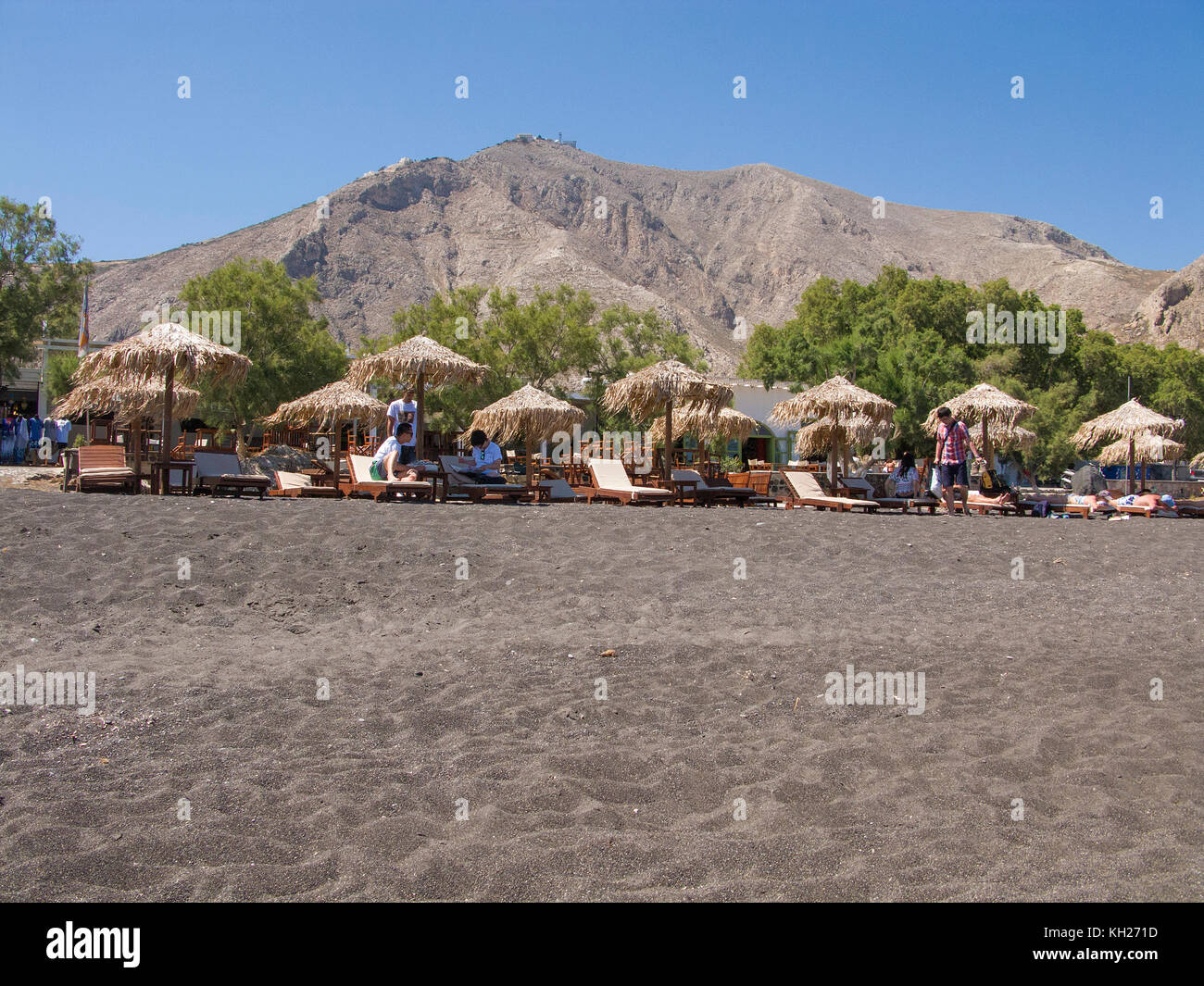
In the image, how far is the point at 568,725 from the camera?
429 centimetres

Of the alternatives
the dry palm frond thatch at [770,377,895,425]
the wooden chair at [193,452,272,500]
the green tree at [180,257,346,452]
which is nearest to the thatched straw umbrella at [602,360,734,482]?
the dry palm frond thatch at [770,377,895,425]

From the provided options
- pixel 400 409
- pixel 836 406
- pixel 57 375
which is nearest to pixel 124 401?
pixel 400 409

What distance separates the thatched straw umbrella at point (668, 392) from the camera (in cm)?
1504

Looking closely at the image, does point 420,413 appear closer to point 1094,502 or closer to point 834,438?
point 834,438

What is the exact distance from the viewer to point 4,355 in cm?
3169

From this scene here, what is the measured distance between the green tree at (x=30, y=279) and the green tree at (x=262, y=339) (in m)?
9.12

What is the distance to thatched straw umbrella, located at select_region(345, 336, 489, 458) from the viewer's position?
48.2 ft

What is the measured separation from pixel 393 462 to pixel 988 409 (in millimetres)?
11816

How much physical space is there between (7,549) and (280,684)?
343 centimetres

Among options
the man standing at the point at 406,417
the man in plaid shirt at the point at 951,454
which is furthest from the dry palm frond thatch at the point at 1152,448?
the man standing at the point at 406,417

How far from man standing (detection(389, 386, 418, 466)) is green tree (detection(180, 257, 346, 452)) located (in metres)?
11.3

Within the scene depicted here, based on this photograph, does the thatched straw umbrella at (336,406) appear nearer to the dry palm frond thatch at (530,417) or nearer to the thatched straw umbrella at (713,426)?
the dry palm frond thatch at (530,417)

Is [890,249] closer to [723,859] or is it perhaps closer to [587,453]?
[587,453]

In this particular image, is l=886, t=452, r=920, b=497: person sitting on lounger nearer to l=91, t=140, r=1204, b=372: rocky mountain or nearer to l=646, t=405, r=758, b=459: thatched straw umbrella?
l=646, t=405, r=758, b=459: thatched straw umbrella
